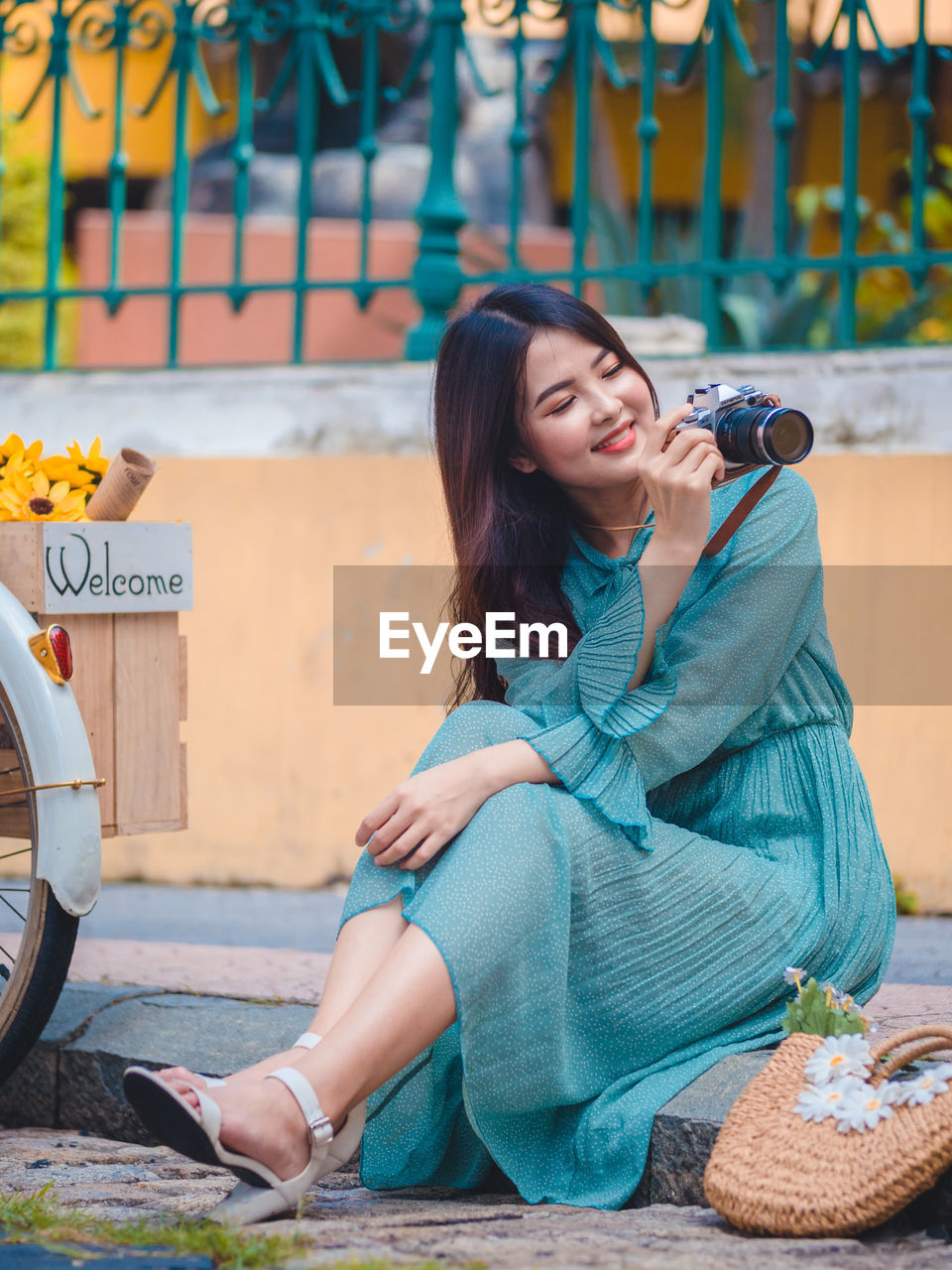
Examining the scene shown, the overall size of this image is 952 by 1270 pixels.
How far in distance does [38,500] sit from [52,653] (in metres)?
0.33

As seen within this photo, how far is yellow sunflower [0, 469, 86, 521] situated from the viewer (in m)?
2.43

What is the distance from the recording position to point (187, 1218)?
1845 millimetres

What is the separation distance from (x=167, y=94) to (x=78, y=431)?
718 centimetres

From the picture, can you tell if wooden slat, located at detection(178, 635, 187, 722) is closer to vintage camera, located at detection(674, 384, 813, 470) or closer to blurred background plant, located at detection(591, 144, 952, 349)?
vintage camera, located at detection(674, 384, 813, 470)

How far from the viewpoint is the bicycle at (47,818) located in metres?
2.21

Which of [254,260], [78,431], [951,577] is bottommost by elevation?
[951,577]

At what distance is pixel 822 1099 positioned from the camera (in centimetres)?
175

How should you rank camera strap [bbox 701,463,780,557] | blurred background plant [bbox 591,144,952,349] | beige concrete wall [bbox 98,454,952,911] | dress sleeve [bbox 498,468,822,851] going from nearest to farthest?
dress sleeve [bbox 498,468,822,851]
camera strap [bbox 701,463,780,557]
beige concrete wall [bbox 98,454,952,911]
blurred background plant [bbox 591,144,952,349]

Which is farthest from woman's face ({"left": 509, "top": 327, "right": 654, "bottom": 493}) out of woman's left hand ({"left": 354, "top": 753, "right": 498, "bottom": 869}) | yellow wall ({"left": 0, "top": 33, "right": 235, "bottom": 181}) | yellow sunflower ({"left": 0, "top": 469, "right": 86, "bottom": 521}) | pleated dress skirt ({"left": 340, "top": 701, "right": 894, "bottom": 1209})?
yellow wall ({"left": 0, "top": 33, "right": 235, "bottom": 181})

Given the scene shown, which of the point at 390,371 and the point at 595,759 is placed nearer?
the point at 595,759

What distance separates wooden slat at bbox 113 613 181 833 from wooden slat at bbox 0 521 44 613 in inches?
5.9

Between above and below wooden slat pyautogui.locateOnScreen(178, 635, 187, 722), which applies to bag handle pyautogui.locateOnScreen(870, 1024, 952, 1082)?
below

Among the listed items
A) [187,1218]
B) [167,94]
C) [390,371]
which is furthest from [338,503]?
[167,94]

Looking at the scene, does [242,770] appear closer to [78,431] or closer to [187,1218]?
[78,431]
